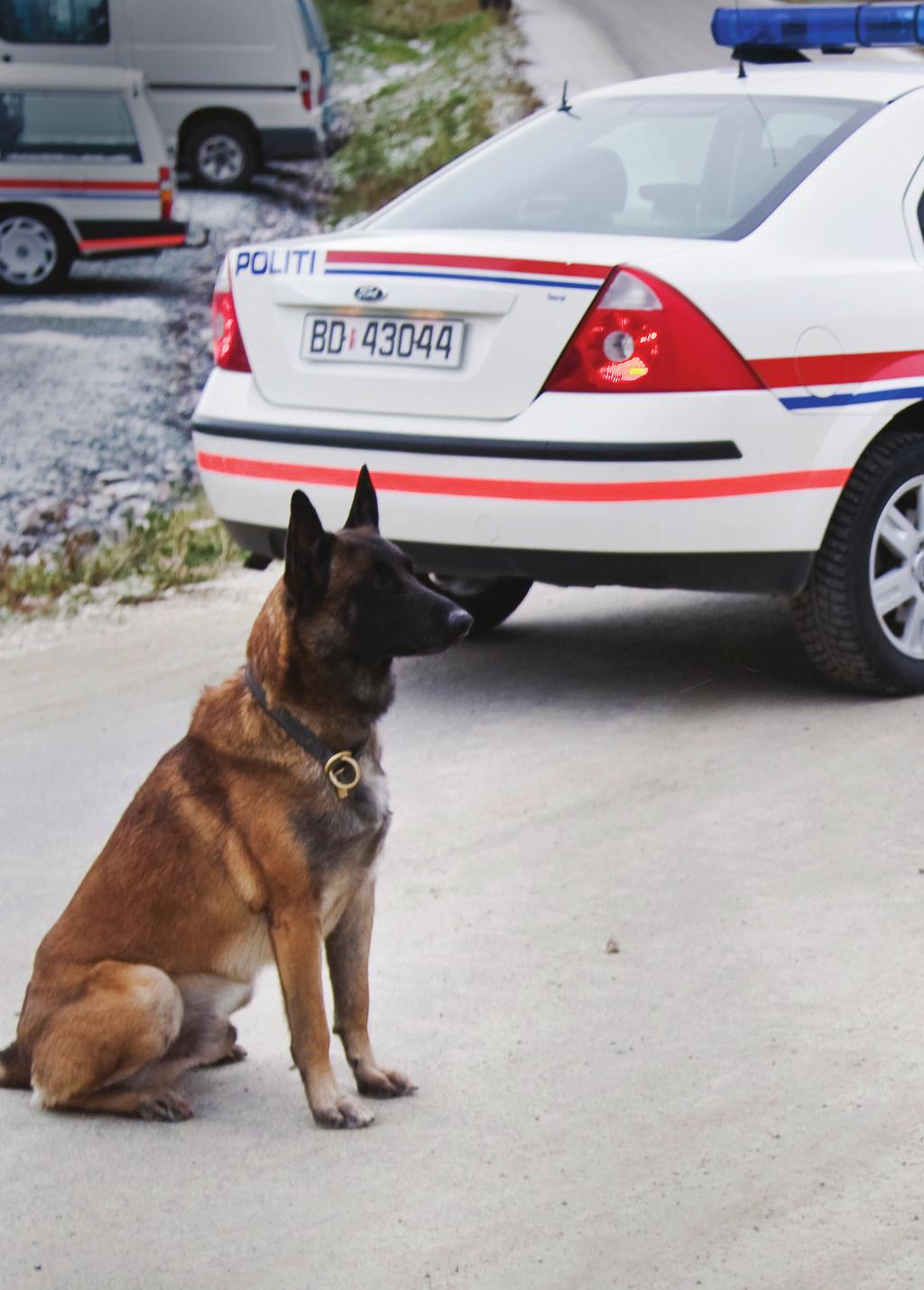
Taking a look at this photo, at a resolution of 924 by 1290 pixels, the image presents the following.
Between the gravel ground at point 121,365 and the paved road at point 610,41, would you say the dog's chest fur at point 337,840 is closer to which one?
the gravel ground at point 121,365

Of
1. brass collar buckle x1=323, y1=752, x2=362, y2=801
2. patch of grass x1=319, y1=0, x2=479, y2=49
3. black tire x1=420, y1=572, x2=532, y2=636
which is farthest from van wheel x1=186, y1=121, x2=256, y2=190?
brass collar buckle x1=323, y1=752, x2=362, y2=801

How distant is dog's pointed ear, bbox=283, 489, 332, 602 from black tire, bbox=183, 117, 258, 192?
13.1 meters

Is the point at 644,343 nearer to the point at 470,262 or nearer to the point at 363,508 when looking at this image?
the point at 470,262

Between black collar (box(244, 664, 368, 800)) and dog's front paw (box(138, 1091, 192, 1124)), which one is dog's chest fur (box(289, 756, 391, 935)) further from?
dog's front paw (box(138, 1091, 192, 1124))

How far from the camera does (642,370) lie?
5.21 metres

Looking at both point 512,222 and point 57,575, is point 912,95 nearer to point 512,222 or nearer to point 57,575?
point 512,222

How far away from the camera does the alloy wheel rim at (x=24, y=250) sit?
550 inches

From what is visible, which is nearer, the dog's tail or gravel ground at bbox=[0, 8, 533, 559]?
the dog's tail

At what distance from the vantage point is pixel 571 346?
5227 millimetres

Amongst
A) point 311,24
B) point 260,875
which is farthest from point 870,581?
point 311,24

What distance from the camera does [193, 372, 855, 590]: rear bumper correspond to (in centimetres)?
522

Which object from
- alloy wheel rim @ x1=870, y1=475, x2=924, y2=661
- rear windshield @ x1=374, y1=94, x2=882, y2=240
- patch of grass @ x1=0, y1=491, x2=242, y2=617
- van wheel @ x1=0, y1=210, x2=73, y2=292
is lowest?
van wheel @ x1=0, y1=210, x2=73, y2=292

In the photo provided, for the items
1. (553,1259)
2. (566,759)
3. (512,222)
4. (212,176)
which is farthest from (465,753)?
(212,176)

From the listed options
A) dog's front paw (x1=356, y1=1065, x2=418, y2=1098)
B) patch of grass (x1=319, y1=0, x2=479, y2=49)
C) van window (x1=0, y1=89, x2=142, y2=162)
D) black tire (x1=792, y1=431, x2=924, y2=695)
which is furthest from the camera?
patch of grass (x1=319, y1=0, x2=479, y2=49)
